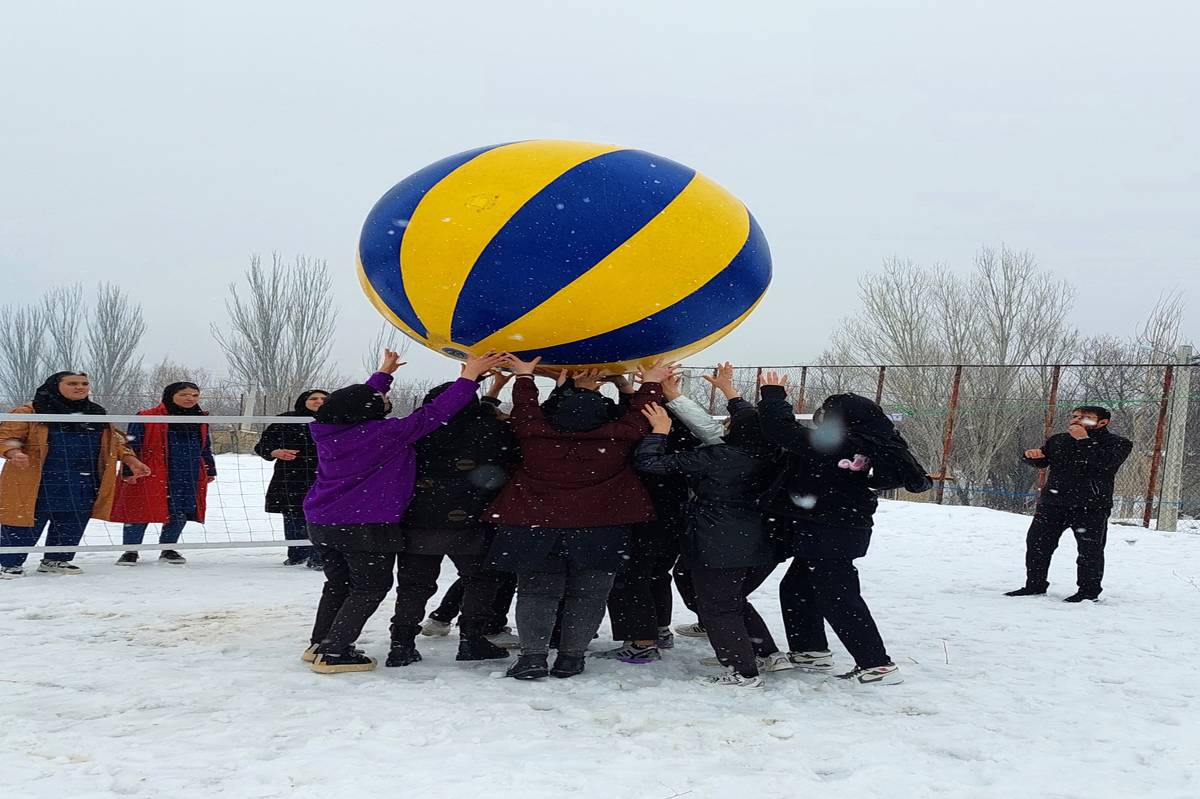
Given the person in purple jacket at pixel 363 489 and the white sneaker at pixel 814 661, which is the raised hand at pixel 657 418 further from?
the white sneaker at pixel 814 661

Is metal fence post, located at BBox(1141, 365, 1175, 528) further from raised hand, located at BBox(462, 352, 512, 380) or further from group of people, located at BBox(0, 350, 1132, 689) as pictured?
raised hand, located at BBox(462, 352, 512, 380)

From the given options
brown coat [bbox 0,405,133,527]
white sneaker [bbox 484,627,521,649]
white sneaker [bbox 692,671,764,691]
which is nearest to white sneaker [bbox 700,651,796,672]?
white sneaker [bbox 692,671,764,691]

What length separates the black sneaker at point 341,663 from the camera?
13.6 ft

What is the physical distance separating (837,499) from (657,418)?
912 millimetres

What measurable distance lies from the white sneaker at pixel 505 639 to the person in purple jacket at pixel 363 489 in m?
0.79

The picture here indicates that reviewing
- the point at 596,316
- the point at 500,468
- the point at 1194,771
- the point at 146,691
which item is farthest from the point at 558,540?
the point at 1194,771

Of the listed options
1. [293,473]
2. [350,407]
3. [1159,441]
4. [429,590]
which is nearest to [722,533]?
[429,590]

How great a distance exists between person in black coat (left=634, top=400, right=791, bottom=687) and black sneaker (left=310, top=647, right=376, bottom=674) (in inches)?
62.2

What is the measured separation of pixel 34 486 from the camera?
6.62 m

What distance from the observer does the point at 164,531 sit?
7488 mm

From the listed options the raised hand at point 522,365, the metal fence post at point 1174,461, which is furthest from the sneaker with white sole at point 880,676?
the metal fence post at point 1174,461

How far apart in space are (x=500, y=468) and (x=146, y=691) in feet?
5.85

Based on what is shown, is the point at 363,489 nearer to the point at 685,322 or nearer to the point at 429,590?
the point at 429,590

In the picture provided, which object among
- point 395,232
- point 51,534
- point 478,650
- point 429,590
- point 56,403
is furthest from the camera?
point 56,403
